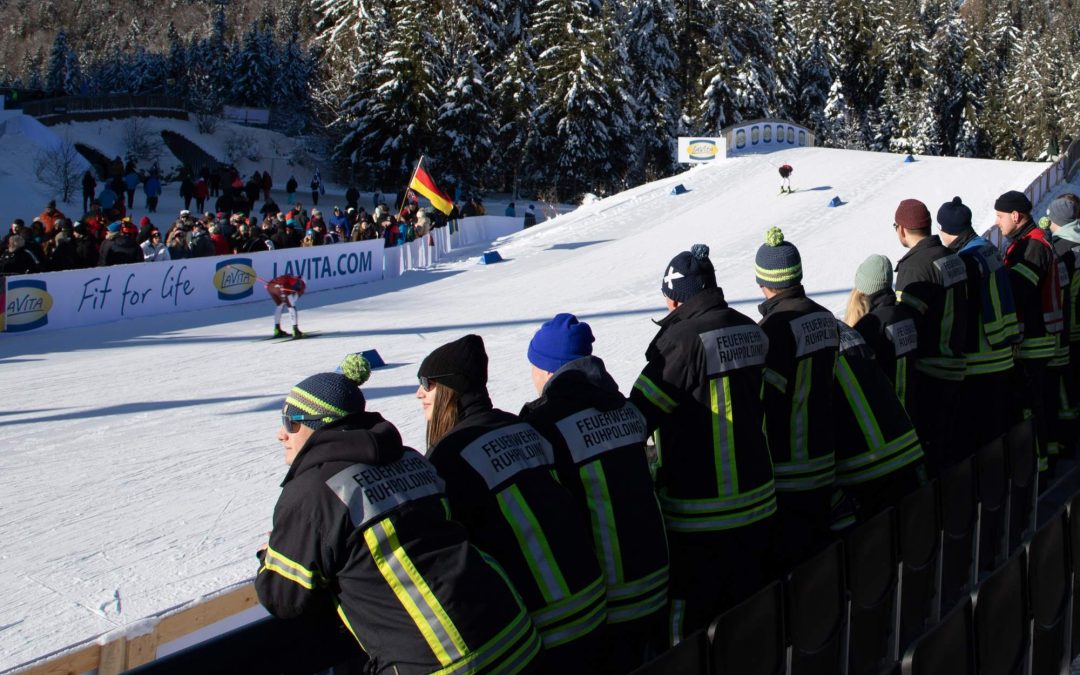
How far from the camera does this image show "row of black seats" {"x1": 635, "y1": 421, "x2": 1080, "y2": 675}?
319 centimetres

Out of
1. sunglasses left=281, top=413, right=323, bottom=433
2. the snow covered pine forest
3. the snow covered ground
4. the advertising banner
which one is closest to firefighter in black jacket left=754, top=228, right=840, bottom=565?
sunglasses left=281, top=413, right=323, bottom=433

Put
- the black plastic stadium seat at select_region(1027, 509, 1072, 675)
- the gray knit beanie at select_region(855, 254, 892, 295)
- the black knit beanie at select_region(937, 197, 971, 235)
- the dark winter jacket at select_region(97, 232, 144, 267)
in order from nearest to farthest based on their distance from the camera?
the black plastic stadium seat at select_region(1027, 509, 1072, 675) → the gray knit beanie at select_region(855, 254, 892, 295) → the black knit beanie at select_region(937, 197, 971, 235) → the dark winter jacket at select_region(97, 232, 144, 267)

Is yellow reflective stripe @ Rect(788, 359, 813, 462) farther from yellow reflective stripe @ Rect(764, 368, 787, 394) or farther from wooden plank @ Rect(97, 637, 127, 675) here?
wooden plank @ Rect(97, 637, 127, 675)

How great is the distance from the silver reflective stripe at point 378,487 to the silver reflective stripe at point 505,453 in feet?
0.84

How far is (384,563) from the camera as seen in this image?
2.78 m

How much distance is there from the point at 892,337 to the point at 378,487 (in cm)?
342

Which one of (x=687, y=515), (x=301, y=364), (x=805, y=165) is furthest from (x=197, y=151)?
(x=687, y=515)

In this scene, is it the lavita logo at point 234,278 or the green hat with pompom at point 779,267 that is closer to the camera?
the green hat with pompom at point 779,267

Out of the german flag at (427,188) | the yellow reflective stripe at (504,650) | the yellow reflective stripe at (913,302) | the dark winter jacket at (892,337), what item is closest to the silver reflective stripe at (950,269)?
the yellow reflective stripe at (913,302)

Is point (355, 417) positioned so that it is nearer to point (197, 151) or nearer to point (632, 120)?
point (197, 151)

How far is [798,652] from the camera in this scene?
11.7ft

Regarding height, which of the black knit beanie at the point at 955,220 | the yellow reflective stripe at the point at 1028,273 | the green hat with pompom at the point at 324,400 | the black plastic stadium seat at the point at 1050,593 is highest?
the black knit beanie at the point at 955,220

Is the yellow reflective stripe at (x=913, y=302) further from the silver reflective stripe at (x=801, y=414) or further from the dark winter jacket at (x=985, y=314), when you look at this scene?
the silver reflective stripe at (x=801, y=414)

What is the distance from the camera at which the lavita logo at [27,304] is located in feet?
50.1
